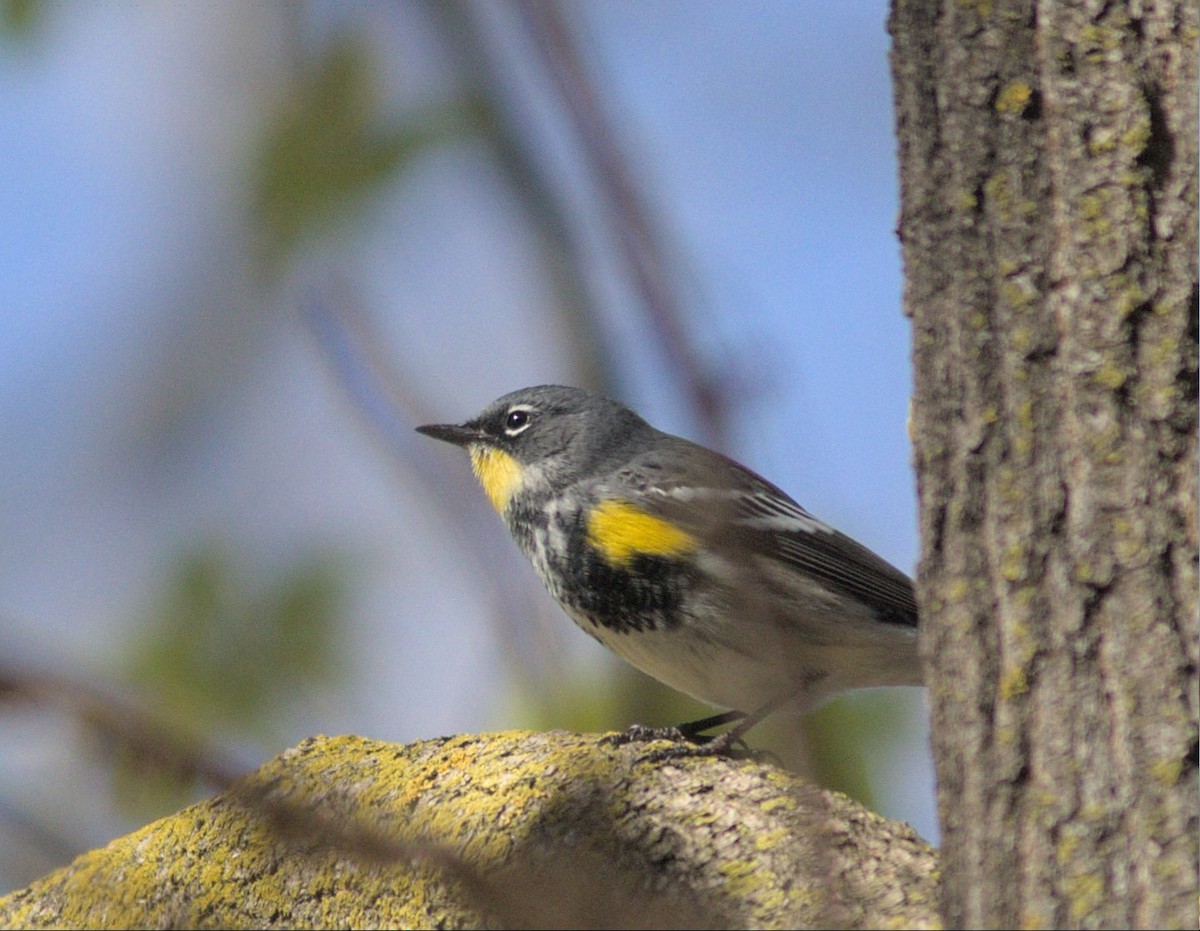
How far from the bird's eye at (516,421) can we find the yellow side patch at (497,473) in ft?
0.34

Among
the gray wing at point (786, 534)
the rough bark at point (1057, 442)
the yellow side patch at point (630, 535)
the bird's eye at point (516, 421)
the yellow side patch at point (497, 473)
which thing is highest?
the rough bark at point (1057, 442)

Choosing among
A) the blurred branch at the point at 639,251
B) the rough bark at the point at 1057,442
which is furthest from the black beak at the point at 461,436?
the blurred branch at the point at 639,251

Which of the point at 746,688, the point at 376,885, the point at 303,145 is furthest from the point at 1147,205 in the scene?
the point at 303,145

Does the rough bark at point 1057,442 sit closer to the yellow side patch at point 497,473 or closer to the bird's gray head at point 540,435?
the bird's gray head at point 540,435

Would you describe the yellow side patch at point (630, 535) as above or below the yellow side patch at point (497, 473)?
below

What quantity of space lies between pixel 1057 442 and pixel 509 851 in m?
1.40

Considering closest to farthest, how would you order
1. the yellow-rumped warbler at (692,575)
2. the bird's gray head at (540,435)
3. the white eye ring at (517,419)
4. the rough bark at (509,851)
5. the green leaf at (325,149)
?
the rough bark at (509,851) → the yellow-rumped warbler at (692,575) → the bird's gray head at (540,435) → the white eye ring at (517,419) → the green leaf at (325,149)

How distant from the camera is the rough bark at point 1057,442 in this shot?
192 centimetres

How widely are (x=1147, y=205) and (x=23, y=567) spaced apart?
21.3 ft

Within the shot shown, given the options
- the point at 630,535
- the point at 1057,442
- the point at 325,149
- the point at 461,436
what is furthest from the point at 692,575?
the point at 325,149

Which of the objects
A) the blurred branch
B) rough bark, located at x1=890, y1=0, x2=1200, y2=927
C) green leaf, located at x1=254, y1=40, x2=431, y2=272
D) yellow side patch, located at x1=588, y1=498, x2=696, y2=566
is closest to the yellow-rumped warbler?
yellow side patch, located at x1=588, y1=498, x2=696, y2=566

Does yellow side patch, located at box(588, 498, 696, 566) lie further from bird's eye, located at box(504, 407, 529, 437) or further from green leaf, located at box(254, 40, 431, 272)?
green leaf, located at box(254, 40, 431, 272)

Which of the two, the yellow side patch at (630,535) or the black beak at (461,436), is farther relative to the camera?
the black beak at (461,436)

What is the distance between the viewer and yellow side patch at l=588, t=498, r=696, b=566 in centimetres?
429
